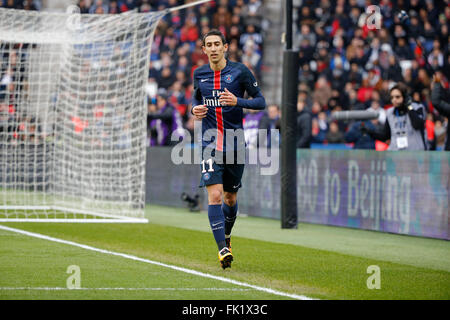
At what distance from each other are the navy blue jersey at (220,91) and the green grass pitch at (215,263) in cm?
134

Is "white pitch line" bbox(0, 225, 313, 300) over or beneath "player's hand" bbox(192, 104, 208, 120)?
beneath

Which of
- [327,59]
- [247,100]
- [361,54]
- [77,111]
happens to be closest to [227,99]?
[247,100]

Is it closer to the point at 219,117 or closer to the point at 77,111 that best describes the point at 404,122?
the point at 219,117

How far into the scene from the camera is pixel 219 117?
873cm

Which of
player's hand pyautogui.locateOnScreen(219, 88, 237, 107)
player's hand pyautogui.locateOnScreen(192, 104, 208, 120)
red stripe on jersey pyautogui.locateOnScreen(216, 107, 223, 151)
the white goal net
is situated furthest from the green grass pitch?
the white goal net

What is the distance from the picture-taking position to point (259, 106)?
8797 millimetres

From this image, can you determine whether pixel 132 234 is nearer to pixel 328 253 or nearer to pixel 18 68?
pixel 328 253

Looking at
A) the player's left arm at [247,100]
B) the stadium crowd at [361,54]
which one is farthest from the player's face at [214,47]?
the stadium crowd at [361,54]

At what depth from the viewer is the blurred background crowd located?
1745 centimetres

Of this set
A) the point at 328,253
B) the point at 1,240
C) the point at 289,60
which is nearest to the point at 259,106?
the point at 328,253

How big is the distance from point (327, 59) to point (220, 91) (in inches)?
503

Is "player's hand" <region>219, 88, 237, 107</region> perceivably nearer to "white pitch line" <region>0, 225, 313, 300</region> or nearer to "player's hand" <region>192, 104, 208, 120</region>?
"player's hand" <region>192, 104, 208, 120</region>

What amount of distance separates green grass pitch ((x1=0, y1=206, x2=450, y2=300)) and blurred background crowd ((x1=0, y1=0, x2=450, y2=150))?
3.80 m

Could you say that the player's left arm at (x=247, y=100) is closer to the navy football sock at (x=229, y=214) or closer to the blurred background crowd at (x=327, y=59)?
the navy football sock at (x=229, y=214)
